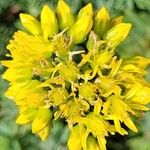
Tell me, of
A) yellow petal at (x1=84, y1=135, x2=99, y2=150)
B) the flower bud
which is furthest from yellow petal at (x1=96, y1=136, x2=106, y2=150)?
the flower bud

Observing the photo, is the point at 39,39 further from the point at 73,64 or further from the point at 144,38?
the point at 144,38

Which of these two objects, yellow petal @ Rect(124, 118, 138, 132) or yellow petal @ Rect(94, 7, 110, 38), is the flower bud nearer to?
yellow petal @ Rect(94, 7, 110, 38)

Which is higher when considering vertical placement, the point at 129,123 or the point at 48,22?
the point at 48,22

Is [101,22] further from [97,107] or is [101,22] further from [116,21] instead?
[97,107]

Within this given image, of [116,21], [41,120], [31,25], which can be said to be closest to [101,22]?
[116,21]

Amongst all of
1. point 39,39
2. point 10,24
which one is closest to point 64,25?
point 39,39

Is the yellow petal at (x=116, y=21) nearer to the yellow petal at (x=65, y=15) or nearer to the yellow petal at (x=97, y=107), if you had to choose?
the yellow petal at (x=65, y=15)

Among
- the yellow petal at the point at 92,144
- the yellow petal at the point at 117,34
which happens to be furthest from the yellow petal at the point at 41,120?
the yellow petal at the point at 117,34

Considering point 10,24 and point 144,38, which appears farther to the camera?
point 10,24
